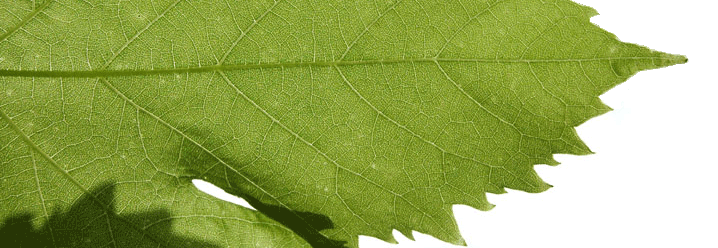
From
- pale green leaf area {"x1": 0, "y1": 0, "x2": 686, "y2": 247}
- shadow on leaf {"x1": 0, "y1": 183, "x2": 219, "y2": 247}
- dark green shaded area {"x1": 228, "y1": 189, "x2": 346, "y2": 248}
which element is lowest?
shadow on leaf {"x1": 0, "y1": 183, "x2": 219, "y2": 247}

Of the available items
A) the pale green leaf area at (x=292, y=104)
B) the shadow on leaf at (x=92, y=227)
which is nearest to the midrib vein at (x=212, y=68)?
the pale green leaf area at (x=292, y=104)

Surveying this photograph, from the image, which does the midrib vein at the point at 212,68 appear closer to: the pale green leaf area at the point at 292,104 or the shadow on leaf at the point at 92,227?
the pale green leaf area at the point at 292,104

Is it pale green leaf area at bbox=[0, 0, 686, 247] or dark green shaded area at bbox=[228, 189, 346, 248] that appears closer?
pale green leaf area at bbox=[0, 0, 686, 247]

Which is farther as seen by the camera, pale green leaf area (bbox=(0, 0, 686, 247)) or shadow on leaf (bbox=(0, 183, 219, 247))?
shadow on leaf (bbox=(0, 183, 219, 247))

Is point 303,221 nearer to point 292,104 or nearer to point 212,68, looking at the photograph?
point 292,104

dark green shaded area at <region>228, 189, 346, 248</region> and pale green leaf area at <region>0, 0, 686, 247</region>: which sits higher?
pale green leaf area at <region>0, 0, 686, 247</region>

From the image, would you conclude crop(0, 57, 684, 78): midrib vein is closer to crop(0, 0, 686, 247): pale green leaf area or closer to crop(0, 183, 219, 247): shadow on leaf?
crop(0, 0, 686, 247): pale green leaf area

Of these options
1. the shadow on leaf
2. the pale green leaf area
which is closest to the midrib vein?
the pale green leaf area

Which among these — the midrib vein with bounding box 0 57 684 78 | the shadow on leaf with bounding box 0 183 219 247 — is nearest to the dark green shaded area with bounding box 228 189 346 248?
the shadow on leaf with bounding box 0 183 219 247

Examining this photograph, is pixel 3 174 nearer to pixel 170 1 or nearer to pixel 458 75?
pixel 170 1

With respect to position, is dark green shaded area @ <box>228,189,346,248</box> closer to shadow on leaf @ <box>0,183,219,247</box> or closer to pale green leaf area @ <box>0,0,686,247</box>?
pale green leaf area @ <box>0,0,686,247</box>
